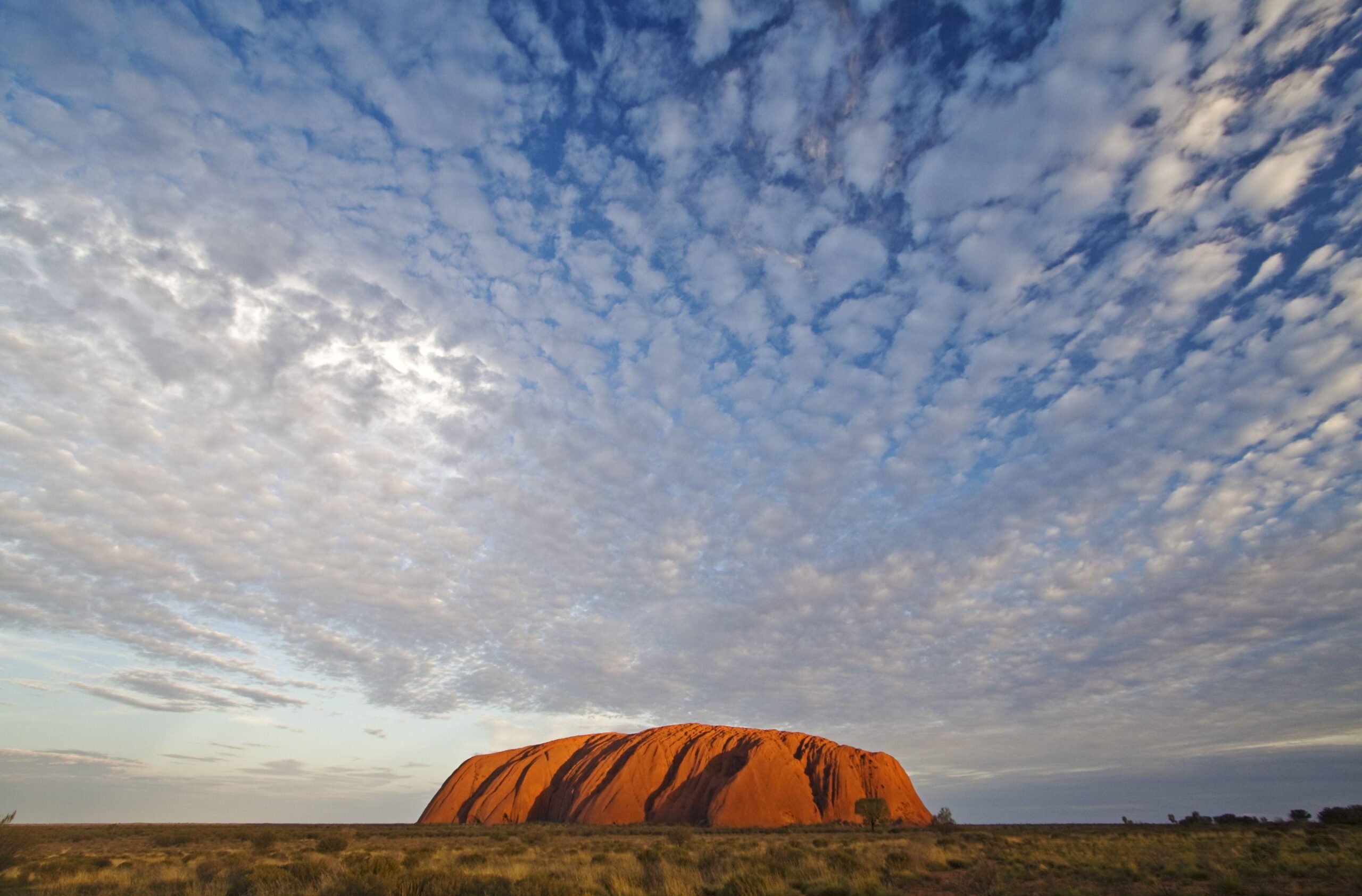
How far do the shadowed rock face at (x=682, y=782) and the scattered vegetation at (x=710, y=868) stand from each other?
45.2m

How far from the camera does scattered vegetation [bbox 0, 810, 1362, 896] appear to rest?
1412 centimetres

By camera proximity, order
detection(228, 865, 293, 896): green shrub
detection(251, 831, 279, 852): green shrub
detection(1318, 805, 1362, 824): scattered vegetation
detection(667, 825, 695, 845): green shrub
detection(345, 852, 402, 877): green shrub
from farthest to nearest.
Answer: detection(1318, 805, 1362, 824): scattered vegetation, detection(667, 825, 695, 845): green shrub, detection(251, 831, 279, 852): green shrub, detection(345, 852, 402, 877): green shrub, detection(228, 865, 293, 896): green shrub

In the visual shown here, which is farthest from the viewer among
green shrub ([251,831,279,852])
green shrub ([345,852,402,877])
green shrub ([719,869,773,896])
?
green shrub ([251,831,279,852])

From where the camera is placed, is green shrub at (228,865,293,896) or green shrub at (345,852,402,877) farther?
green shrub at (345,852,402,877)

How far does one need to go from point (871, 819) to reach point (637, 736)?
1736 inches

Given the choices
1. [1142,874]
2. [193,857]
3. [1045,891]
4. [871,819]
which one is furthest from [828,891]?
[871,819]

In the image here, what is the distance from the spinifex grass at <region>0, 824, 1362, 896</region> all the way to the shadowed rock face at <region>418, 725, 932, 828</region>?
45.9 meters

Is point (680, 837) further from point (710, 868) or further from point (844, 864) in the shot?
point (844, 864)

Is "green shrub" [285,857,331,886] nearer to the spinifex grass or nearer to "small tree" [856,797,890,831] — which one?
the spinifex grass

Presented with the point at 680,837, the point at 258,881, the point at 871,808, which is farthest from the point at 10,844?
the point at 871,808

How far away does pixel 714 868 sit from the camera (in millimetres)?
17859

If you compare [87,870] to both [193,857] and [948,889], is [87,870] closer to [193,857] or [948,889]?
[193,857]

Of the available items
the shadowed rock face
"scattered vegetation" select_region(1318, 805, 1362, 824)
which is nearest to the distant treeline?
"scattered vegetation" select_region(1318, 805, 1362, 824)

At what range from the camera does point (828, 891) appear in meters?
13.9
